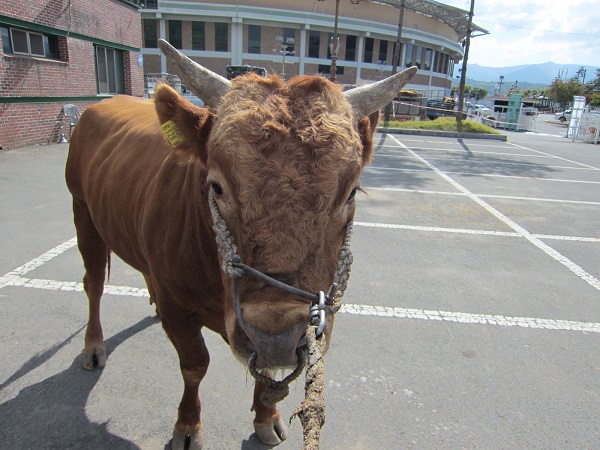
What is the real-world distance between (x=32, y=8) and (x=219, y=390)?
44.5ft

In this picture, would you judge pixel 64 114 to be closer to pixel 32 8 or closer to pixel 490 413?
pixel 32 8

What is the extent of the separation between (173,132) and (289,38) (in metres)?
51.5

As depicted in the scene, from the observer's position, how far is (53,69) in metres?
13.0

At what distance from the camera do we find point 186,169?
2424mm

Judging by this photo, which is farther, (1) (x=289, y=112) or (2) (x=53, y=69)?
(2) (x=53, y=69)

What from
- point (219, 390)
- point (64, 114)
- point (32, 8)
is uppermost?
point (32, 8)

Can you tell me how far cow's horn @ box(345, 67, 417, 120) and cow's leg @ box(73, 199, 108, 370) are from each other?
270 cm

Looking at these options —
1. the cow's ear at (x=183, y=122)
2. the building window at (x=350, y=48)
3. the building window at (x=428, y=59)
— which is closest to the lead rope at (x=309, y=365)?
the cow's ear at (x=183, y=122)

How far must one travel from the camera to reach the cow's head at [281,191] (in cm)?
149

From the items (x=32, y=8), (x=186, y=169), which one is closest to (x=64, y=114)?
(x=32, y=8)

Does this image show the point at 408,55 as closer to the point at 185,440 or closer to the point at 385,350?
the point at 385,350

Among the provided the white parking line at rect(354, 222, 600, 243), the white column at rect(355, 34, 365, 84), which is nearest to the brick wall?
the white parking line at rect(354, 222, 600, 243)

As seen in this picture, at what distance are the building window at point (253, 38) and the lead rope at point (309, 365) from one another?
168 ft

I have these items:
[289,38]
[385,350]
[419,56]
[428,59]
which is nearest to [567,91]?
[428,59]
